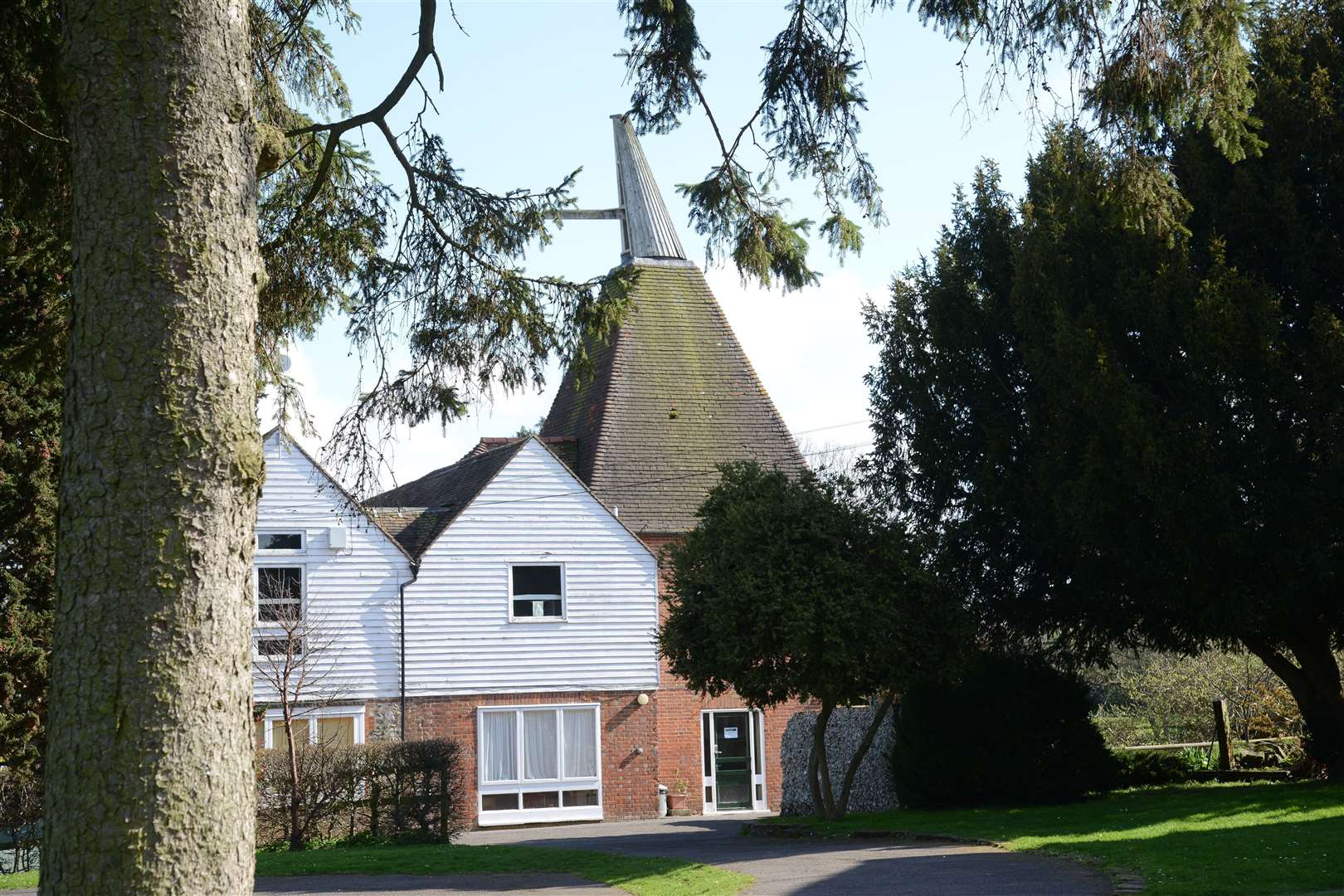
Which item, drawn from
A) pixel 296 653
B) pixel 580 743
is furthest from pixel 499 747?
pixel 296 653

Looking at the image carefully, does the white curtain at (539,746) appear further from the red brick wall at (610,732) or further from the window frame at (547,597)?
the window frame at (547,597)

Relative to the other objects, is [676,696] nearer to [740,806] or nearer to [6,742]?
[740,806]

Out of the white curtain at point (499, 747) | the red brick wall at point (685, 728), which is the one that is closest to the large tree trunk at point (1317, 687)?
the red brick wall at point (685, 728)

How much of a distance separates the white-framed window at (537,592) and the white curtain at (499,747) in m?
2.24

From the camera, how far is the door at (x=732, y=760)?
31.2 meters

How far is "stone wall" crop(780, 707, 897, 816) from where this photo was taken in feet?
74.7

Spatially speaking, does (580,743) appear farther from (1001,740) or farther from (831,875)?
(831,875)

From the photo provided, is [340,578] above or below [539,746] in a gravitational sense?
above

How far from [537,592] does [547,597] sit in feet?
0.87

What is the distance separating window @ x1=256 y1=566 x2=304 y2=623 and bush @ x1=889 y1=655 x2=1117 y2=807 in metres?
13.0

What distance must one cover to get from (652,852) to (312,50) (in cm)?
1113

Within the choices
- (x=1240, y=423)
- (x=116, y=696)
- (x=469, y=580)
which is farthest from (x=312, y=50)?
(x=469, y=580)

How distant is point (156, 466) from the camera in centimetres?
499

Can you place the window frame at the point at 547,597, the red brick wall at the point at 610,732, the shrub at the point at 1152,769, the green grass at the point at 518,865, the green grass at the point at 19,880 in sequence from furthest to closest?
the window frame at the point at 547,597, the red brick wall at the point at 610,732, the shrub at the point at 1152,769, the green grass at the point at 19,880, the green grass at the point at 518,865
